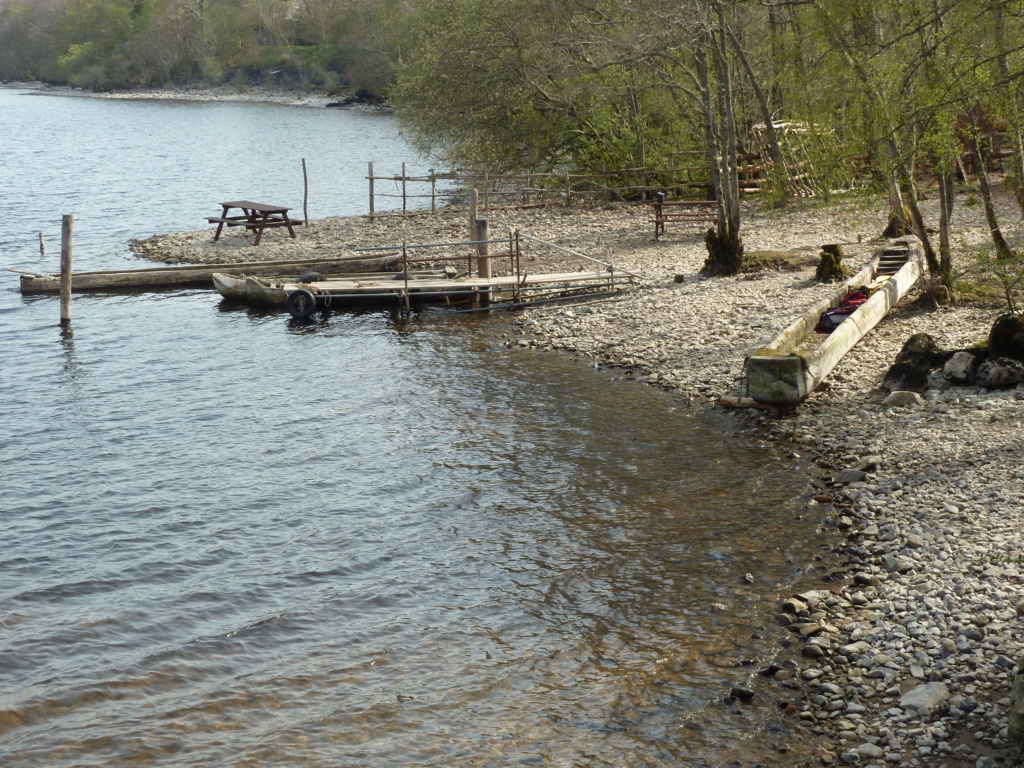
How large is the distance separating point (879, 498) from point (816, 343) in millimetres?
5456

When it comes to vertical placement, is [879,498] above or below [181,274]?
below

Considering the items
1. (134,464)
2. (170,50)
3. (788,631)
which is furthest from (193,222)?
(170,50)

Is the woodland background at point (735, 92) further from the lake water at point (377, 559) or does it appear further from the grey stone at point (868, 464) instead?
the lake water at point (377, 559)

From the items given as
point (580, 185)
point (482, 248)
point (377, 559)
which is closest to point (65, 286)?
point (482, 248)

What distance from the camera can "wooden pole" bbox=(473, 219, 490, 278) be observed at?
74.6ft

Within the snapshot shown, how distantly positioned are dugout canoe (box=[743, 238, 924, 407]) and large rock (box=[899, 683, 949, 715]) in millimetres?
6896

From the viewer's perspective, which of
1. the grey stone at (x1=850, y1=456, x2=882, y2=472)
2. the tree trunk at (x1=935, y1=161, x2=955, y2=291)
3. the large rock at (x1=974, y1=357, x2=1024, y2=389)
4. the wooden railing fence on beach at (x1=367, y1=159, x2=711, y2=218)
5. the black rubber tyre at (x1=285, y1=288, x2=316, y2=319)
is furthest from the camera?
the wooden railing fence on beach at (x1=367, y1=159, x2=711, y2=218)

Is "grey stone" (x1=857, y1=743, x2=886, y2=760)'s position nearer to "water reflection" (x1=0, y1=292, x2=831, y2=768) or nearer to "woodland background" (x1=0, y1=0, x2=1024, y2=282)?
"water reflection" (x1=0, y1=292, x2=831, y2=768)

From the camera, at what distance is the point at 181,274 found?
26.3 metres

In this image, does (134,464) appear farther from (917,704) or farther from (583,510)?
(917,704)

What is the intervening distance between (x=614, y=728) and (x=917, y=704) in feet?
7.52

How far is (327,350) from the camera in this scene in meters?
19.9

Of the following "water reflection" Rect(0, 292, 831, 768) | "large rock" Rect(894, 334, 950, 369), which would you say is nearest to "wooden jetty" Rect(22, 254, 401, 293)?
"water reflection" Rect(0, 292, 831, 768)

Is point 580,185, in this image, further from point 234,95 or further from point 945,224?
point 234,95
